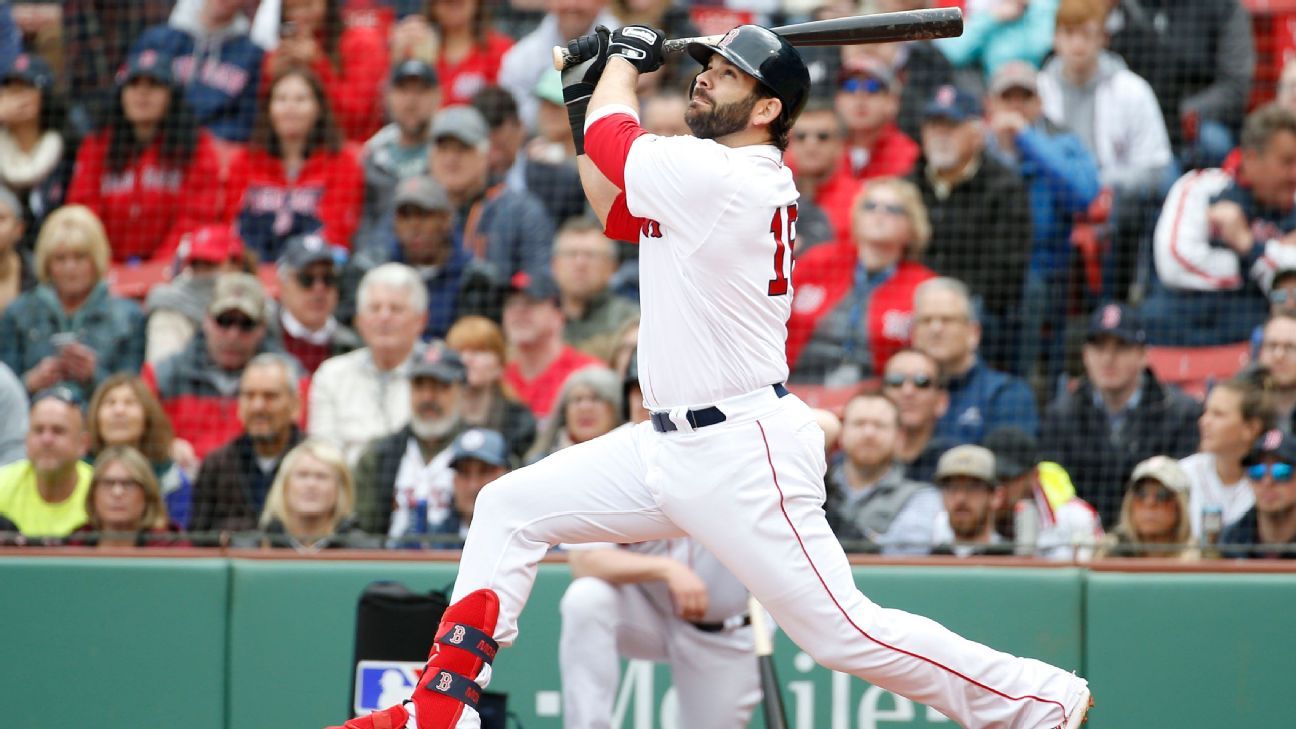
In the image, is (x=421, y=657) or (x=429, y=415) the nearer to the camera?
(x=421, y=657)

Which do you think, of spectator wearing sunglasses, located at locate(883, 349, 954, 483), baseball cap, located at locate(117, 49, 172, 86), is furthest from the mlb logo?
baseball cap, located at locate(117, 49, 172, 86)

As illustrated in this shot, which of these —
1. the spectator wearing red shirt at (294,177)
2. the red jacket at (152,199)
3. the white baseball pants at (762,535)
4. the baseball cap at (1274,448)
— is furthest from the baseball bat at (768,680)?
the red jacket at (152,199)

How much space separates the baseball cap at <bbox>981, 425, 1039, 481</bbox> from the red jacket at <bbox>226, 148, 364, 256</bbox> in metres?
2.97

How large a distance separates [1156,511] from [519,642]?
76.9 inches

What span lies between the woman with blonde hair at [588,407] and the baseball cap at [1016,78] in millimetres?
2193

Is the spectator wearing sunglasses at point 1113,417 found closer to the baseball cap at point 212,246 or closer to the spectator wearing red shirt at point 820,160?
the spectator wearing red shirt at point 820,160

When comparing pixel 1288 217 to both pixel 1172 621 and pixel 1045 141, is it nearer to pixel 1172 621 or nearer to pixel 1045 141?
pixel 1045 141

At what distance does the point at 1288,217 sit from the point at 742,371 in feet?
11.2

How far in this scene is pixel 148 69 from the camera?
7.62 meters

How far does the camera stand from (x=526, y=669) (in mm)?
5086

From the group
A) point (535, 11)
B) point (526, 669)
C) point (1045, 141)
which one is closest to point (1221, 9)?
point (1045, 141)

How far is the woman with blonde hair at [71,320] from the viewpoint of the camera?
22.1 ft

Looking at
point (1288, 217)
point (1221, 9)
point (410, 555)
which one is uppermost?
point (1221, 9)

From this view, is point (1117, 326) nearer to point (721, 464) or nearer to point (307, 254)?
point (721, 464)
